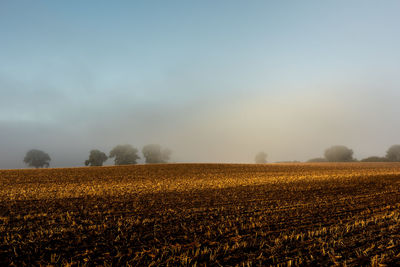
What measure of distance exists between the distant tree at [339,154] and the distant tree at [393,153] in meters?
14.7

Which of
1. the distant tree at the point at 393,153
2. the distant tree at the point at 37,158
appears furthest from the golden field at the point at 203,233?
the distant tree at the point at 393,153

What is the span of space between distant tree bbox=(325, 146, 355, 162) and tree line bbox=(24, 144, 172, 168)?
252ft

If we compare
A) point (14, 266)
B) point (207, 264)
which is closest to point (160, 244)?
point (207, 264)

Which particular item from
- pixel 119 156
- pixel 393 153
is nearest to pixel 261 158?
pixel 393 153

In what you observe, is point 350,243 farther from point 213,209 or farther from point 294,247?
point 213,209

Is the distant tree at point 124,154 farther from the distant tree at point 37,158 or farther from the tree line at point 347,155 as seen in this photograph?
the tree line at point 347,155

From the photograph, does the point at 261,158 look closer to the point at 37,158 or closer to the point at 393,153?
the point at 393,153

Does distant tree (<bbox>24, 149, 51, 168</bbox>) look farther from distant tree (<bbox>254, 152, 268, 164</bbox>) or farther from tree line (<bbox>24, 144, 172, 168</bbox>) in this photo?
distant tree (<bbox>254, 152, 268, 164</bbox>)

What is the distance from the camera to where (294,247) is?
21.1ft

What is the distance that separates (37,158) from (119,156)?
1434 inches

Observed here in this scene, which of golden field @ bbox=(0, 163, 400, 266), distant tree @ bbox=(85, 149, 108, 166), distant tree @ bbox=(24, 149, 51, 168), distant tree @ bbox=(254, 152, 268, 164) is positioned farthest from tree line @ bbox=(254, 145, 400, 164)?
distant tree @ bbox=(24, 149, 51, 168)

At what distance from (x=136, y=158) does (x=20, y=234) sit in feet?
287

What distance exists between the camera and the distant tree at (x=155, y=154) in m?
96.4

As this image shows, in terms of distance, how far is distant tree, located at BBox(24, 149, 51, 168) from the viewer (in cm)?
9662
